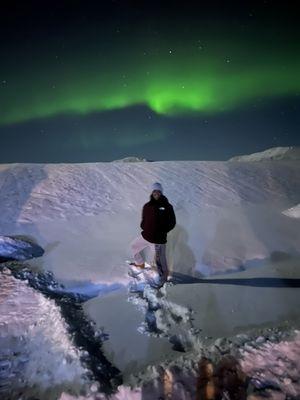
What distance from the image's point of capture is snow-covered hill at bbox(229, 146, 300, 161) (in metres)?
20.0

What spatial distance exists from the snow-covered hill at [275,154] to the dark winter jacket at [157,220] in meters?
15.7

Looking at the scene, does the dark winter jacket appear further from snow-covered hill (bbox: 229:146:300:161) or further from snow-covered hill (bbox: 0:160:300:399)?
snow-covered hill (bbox: 229:146:300:161)

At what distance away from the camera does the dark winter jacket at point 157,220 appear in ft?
17.4

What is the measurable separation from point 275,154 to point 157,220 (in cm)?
2004

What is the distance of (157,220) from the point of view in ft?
17.4

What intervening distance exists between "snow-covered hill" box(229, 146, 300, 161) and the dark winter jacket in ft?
51.5

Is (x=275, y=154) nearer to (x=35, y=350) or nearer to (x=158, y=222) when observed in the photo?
(x=158, y=222)

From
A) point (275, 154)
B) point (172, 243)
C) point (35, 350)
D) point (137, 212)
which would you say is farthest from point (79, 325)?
point (275, 154)

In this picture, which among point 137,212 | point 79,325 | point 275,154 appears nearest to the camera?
point 79,325

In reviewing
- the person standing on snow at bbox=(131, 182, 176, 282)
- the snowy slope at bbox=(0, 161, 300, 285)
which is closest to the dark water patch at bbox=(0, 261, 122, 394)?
the snowy slope at bbox=(0, 161, 300, 285)

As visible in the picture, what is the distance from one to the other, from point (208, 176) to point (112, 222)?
244 inches

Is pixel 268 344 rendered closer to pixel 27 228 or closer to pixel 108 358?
pixel 108 358

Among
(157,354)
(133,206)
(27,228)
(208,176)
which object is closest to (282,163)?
(208,176)

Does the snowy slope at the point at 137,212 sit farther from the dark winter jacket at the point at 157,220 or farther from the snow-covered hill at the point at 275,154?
the snow-covered hill at the point at 275,154
